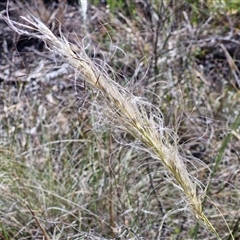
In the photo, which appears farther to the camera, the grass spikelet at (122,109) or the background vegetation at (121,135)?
the background vegetation at (121,135)

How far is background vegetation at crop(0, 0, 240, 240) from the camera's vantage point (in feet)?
7.02

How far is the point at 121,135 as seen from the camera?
2871 mm

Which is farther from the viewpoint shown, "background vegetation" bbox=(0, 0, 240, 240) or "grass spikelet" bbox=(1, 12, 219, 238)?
"background vegetation" bbox=(0, 0, 240, 240)

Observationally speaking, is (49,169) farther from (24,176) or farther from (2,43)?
(2,43)

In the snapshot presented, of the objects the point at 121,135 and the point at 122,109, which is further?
the point at 121,135

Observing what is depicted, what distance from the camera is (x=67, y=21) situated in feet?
12.7

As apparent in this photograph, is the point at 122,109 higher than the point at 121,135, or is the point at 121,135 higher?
the point at 122,109

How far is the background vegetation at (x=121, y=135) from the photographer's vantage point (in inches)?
84.3

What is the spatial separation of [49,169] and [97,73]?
1.45m

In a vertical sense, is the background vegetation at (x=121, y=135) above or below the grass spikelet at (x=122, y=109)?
below

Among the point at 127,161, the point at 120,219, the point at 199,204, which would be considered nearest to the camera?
the point at 199,204

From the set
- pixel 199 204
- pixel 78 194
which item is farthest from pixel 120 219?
pixel 199 204

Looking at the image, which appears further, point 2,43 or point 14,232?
point 2,43

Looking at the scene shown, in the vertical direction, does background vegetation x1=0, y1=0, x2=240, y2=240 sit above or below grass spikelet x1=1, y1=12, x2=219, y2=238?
below
